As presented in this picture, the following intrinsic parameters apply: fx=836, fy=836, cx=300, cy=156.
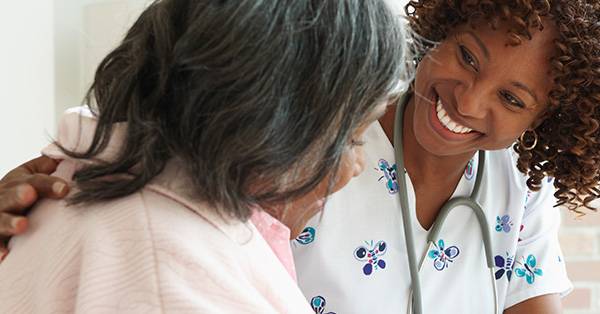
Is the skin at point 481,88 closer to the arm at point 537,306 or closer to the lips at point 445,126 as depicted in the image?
the lips at point 445,126

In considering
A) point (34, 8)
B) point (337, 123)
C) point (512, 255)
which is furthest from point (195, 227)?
point (34, 8)

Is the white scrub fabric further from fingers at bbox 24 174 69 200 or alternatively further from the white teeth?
fingers at bbox 24 174 69 200

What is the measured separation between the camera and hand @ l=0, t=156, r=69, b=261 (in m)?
0.86

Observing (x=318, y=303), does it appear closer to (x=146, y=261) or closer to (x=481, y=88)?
(x=481, y=88)

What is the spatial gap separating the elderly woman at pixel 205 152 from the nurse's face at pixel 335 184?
2 cm

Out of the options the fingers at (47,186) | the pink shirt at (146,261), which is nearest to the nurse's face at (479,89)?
the pink shirt at (146,261)

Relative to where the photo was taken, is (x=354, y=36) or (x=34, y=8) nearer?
(x=354, y=36)

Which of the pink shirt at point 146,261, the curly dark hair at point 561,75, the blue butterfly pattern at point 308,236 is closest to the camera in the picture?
the pink shirt at point 146,261

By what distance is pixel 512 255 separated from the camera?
151 centimetres

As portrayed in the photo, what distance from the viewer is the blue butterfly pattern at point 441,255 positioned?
1448 millimetres

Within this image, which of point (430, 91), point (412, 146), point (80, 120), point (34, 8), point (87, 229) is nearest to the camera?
point (87, 229)

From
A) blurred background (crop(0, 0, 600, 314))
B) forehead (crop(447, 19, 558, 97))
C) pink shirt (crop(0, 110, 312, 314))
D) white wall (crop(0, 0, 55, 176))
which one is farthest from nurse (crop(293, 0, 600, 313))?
white wall (crop(0, 0, 55, 176))

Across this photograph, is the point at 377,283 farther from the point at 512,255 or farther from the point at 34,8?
the point at 34,8

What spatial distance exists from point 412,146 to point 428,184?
74 mm
